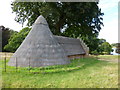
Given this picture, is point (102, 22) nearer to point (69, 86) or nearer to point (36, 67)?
point (36, 67)

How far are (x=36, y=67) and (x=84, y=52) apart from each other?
44.1 ft

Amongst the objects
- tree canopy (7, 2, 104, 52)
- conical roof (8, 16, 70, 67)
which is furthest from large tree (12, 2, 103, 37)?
conical roof (8, 16, 70, 67)

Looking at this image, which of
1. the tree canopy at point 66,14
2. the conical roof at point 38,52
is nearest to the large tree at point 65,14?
A: the tree canopy at point 66,14

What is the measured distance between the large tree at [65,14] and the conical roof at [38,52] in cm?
821

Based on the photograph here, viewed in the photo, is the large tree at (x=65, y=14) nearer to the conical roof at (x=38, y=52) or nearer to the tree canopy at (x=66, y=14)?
the tree canopy at (x=66, y=14)

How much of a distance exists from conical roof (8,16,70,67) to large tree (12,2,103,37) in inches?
323

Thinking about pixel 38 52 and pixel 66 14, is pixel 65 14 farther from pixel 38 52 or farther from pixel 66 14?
pixel 38 52

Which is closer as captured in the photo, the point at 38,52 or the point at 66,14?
the point at 38,52

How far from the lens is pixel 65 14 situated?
22.3 meters

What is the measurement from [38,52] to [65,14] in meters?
14.2

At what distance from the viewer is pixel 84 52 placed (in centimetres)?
2094

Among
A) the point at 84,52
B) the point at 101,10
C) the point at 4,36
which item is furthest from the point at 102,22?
the point at 4,36

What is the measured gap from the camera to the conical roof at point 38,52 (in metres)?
9.73

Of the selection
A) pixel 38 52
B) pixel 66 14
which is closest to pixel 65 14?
pixel 66 14
